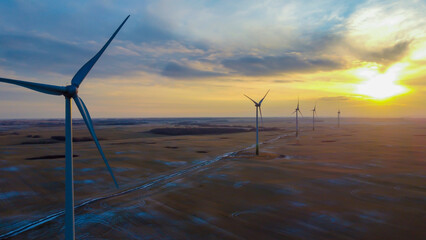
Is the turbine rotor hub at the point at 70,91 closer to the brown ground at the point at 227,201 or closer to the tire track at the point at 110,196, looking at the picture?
the brown ground at the point at 227,201

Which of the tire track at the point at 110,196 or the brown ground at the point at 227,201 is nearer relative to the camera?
the brown ground at the point at 227,201

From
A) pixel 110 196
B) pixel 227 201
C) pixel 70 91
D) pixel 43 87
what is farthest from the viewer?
pixel 110 196

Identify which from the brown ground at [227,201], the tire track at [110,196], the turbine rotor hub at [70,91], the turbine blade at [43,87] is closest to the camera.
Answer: the turbine blade at [43,87]

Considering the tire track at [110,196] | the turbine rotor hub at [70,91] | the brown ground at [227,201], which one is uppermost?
the turbine rotor hub at [70,91]

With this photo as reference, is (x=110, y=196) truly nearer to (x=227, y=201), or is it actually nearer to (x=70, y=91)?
(x=227, y=201)

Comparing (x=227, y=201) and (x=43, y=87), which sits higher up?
(x=43, y=87)

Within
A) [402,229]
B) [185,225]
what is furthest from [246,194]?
[402,229]

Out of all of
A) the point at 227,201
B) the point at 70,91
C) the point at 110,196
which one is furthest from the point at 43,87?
the point at 227,201

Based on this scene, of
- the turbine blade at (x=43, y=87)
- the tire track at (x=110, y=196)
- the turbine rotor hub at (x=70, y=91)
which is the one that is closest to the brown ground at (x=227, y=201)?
the tire track at (x=110, y=196)

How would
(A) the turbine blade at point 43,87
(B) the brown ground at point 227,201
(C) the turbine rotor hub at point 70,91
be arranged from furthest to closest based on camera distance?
1. (B) the brown ground at point 227,201
2. (C) the turbine rotor hub at point 70,91
3. (A) the turbine blade at point 43,87

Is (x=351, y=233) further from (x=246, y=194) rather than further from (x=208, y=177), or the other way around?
(x=208, y=177)

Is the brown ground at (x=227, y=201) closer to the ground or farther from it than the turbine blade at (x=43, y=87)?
closer to the ground

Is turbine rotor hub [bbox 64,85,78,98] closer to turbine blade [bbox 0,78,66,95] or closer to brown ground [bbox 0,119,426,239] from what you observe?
turbine blade [bbox 0,78,66,95]
